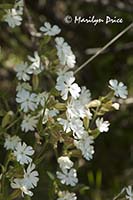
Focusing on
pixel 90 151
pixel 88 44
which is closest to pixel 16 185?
pixel 90 151

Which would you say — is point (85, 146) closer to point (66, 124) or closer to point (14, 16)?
point (66, 124)

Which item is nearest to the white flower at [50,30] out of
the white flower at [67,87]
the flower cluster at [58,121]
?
the flower cluster at [58,121]

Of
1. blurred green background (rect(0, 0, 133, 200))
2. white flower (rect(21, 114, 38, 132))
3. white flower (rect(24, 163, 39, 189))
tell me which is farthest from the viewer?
blurred green background (rect(0, 0, 133, 200))

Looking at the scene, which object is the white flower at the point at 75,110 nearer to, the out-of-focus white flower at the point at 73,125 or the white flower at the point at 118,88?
the out-of-focus white flower at the point at 73,125

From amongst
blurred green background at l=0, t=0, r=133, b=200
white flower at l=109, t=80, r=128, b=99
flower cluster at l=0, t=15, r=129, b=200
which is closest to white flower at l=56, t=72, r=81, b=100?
flower cluster at l=0, t=15, r=129, b=200

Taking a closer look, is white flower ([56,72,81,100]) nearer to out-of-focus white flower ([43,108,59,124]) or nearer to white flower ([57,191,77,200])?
out-of-focus white flower ([43,108,59,124])
